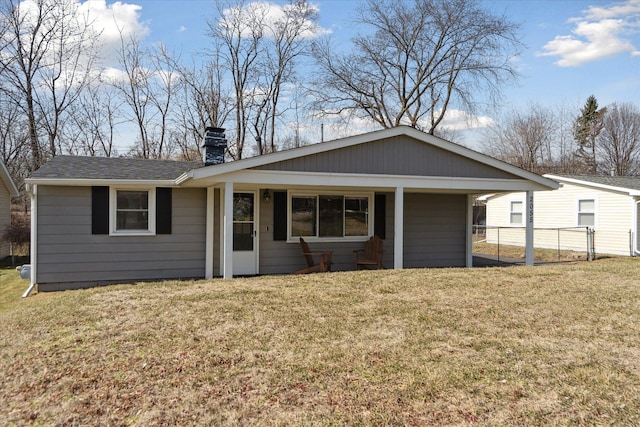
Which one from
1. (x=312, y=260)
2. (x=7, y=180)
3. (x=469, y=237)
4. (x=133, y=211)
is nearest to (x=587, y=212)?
(x=469, y=237)

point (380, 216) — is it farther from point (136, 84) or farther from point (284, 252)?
point (136, 84)

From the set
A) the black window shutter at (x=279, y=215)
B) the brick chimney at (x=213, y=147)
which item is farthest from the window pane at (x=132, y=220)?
the black window shutter at (x=279, y=215)

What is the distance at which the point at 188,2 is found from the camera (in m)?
17.2

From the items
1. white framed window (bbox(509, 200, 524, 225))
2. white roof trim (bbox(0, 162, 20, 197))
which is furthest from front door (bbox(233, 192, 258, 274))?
white framed window (bbox(509, 200, 524, 225))

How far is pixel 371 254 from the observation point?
427 inches

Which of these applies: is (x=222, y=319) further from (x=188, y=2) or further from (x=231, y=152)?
(x=231, y=152)

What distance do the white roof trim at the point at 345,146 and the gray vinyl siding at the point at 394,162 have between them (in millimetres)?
102

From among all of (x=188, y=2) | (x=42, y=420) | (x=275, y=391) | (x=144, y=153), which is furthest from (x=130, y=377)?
(x=144, y=153)

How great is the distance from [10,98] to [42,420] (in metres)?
21.4

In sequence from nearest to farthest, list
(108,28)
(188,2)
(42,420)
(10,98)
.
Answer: (42,420) < (188,2) < (10,98) < (108,28)

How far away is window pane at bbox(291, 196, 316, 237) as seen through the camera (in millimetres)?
10852

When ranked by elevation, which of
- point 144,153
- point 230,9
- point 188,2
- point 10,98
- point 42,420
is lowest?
point 42,420

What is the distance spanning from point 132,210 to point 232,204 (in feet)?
8.69

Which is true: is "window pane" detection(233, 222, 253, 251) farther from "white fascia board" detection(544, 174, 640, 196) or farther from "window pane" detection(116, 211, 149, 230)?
"white fascia board" detection(544, 174, 640, 196)
